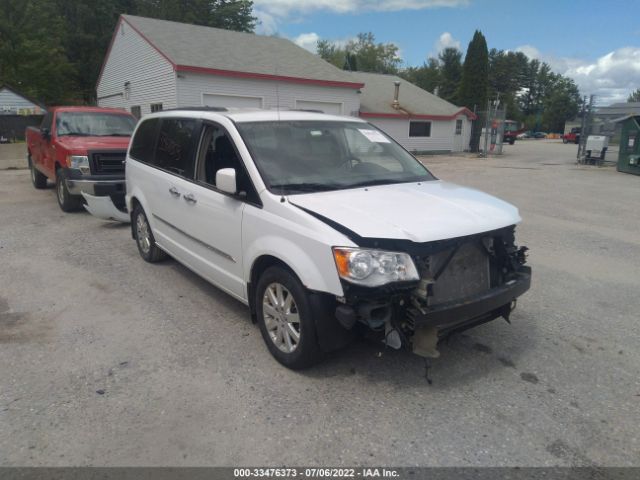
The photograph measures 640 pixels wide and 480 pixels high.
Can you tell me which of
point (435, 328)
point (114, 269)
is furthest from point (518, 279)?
point (114, 269)

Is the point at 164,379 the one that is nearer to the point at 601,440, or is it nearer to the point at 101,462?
the point at 101,462

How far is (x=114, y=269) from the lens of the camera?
19.6 feet

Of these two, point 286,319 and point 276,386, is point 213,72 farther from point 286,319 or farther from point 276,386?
point 276,386

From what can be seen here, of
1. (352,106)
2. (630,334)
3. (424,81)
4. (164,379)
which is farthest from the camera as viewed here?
(424,81)

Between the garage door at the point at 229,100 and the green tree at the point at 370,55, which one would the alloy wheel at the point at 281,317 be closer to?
the garage door at the point at 229,100

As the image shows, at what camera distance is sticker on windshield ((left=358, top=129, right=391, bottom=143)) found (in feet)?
15.6

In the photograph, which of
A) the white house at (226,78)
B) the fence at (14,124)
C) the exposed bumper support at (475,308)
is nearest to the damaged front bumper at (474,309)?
the exposed bumper support at (475,308)

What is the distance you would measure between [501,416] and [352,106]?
74.0 ft

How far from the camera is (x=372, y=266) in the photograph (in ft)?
9.86

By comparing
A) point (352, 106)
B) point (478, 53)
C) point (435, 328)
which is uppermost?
point (478, 53)

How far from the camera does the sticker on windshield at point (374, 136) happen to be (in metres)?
4.75

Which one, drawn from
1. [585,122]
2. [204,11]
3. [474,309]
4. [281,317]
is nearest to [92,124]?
[281,317]

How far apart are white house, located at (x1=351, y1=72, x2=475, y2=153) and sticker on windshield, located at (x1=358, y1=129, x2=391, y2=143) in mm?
21578

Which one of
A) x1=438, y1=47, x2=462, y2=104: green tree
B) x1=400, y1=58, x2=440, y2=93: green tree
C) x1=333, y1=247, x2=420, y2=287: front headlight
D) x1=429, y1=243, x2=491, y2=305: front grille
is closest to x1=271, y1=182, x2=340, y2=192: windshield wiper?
x1=333, y1=247, x2=420, y2=287: front headlight
